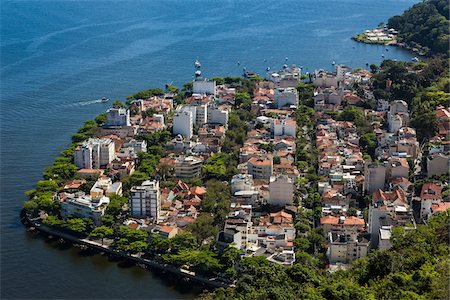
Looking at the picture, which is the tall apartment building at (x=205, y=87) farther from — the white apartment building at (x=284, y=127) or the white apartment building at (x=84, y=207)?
the white apartment building at (x=84, y=207)

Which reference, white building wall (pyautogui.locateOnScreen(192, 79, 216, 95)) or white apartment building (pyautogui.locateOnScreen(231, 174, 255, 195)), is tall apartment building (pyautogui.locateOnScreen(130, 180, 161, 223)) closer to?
white apartment building (pyautogui.locateOnScreen(231, 174, 255, 195))

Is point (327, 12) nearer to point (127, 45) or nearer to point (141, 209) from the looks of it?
point (127, 45)

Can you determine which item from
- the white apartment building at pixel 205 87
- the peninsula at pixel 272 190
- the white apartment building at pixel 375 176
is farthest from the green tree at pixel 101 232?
the white apartment building at pixel 205 87

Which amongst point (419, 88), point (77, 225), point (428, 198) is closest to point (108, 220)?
point (77, 225)

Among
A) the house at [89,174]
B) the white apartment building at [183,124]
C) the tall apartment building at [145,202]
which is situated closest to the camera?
the tall apartment building at [145,202]

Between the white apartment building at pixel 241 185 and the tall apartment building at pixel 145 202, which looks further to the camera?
the white apartment building at pixel 241 185

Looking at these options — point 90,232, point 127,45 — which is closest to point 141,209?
point 90,232

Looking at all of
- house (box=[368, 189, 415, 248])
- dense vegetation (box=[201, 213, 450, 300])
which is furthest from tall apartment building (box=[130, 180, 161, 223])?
dense vegetation (box=[201, 213, 450, 300])
